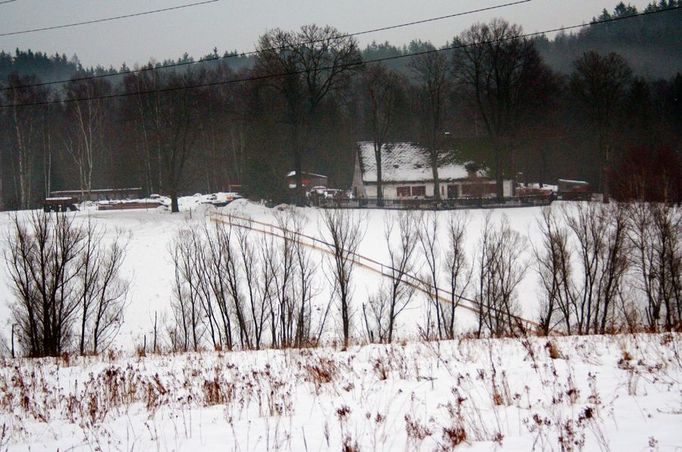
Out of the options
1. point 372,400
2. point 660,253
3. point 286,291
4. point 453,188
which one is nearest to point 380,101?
point 453,188

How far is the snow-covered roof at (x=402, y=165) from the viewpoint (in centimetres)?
5625

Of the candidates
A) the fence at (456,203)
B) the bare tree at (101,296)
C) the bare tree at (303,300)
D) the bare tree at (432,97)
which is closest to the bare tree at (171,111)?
the fence at (456,203)

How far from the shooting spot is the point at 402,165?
57.7m

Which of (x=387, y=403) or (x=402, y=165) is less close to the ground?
(x=402, y=165)

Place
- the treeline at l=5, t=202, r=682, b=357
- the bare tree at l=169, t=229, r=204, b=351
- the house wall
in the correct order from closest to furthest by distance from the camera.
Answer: the treeline at l=5, t=202, r=682, b=357
the bare tree at l=169, t=229, r=204, b=351
the house wall

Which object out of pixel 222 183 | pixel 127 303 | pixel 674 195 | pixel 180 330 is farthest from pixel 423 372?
pixel 222 183

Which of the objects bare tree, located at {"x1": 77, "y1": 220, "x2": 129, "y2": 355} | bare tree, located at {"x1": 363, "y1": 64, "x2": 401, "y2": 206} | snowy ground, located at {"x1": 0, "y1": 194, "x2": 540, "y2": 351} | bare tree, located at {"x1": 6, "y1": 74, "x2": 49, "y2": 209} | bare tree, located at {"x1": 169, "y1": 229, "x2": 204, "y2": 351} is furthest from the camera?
bare tree, located at {"x1": 6, "y1": 74, "x2": 49, "y2": 209}

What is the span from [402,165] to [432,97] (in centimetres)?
794

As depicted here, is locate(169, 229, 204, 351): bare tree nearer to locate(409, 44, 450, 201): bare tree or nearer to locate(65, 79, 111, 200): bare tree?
locate(409, 44, 450, 201): bare tree

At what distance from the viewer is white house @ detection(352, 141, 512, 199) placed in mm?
55406

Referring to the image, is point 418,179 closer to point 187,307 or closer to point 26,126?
point 187,307

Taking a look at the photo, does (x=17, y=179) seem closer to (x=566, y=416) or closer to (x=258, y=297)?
(x=258, y=297)

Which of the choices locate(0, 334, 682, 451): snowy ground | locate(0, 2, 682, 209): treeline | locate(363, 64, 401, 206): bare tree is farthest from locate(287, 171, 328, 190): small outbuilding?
locate(0, 334, 682, 451): snowy ground

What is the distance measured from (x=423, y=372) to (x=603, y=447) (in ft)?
11.4
